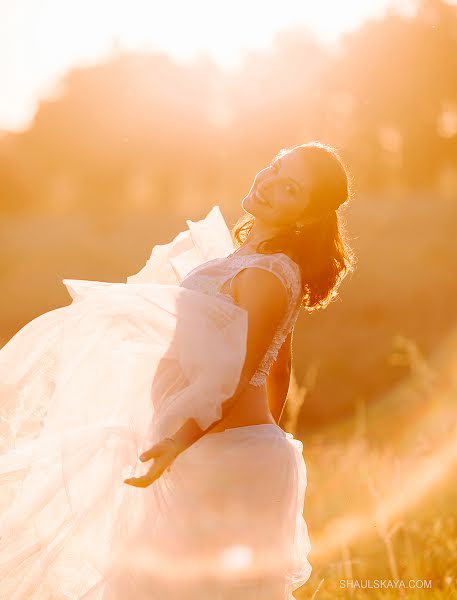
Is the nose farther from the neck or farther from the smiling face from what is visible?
the neck

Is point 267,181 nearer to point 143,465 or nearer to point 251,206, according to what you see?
point 251,206

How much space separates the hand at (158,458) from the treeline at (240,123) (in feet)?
131

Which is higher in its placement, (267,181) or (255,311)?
(267,181)

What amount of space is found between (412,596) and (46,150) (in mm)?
58953

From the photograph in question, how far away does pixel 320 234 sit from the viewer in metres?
3.41

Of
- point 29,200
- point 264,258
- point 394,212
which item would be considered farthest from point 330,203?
point 29,200

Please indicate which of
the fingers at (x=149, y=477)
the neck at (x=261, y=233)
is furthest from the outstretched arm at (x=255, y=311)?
the neck at (x=261, y=233)

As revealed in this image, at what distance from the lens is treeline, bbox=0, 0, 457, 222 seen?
49.6m

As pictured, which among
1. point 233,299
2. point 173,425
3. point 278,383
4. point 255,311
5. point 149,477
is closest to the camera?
point 149,477

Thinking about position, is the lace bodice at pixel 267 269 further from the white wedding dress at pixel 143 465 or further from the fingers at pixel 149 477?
the fingers at pixel 149 477

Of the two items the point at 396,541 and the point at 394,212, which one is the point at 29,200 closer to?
the point at 394,212

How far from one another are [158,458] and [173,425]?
7.9 inches

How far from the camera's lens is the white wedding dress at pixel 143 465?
3.02 m

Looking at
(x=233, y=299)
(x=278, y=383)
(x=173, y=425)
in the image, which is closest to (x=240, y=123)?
(x=278, y=383)
